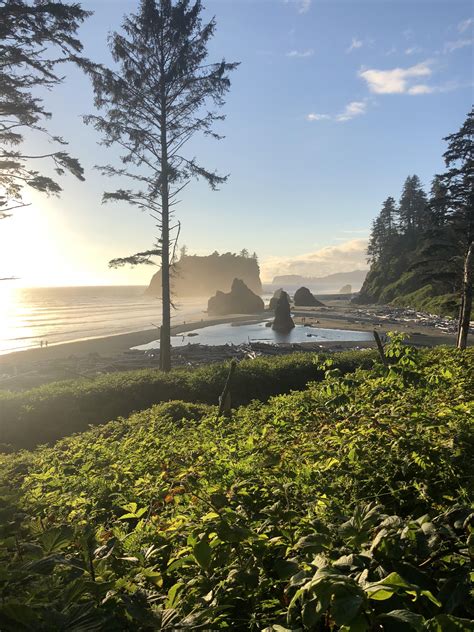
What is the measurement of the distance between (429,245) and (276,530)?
4550 cm

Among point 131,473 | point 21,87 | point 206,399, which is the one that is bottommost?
point 206,399

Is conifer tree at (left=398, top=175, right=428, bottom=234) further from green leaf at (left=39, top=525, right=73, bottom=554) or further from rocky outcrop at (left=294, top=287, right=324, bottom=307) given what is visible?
green leaf at (left=39, top=525, right=73, bottom=554)

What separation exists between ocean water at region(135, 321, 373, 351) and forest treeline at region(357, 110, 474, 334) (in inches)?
367

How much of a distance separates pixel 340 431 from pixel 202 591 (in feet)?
8.69

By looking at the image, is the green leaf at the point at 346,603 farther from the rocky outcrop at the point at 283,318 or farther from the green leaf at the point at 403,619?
the rocky outcrop at the point at 283,318

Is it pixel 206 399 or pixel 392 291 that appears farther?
pixel 392 291

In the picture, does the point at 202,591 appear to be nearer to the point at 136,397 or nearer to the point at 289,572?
the point at 289,572

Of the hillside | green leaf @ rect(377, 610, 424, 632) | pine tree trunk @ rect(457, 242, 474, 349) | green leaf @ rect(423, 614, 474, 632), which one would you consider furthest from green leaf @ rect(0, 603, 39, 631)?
the hillside

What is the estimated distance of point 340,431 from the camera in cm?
408

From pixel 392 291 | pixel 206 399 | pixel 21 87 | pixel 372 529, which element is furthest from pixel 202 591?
pixel 392 291

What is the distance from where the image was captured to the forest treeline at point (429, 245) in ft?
60.9

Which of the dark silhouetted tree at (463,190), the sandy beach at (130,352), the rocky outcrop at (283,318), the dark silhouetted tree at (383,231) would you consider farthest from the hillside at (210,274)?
the dark silhouetted tree at (463,190)

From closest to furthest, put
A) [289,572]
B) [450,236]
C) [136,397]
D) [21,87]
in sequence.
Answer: [289,572], [21,87], [136,397], [450,236]

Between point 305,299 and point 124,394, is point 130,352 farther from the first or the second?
point 305,299
